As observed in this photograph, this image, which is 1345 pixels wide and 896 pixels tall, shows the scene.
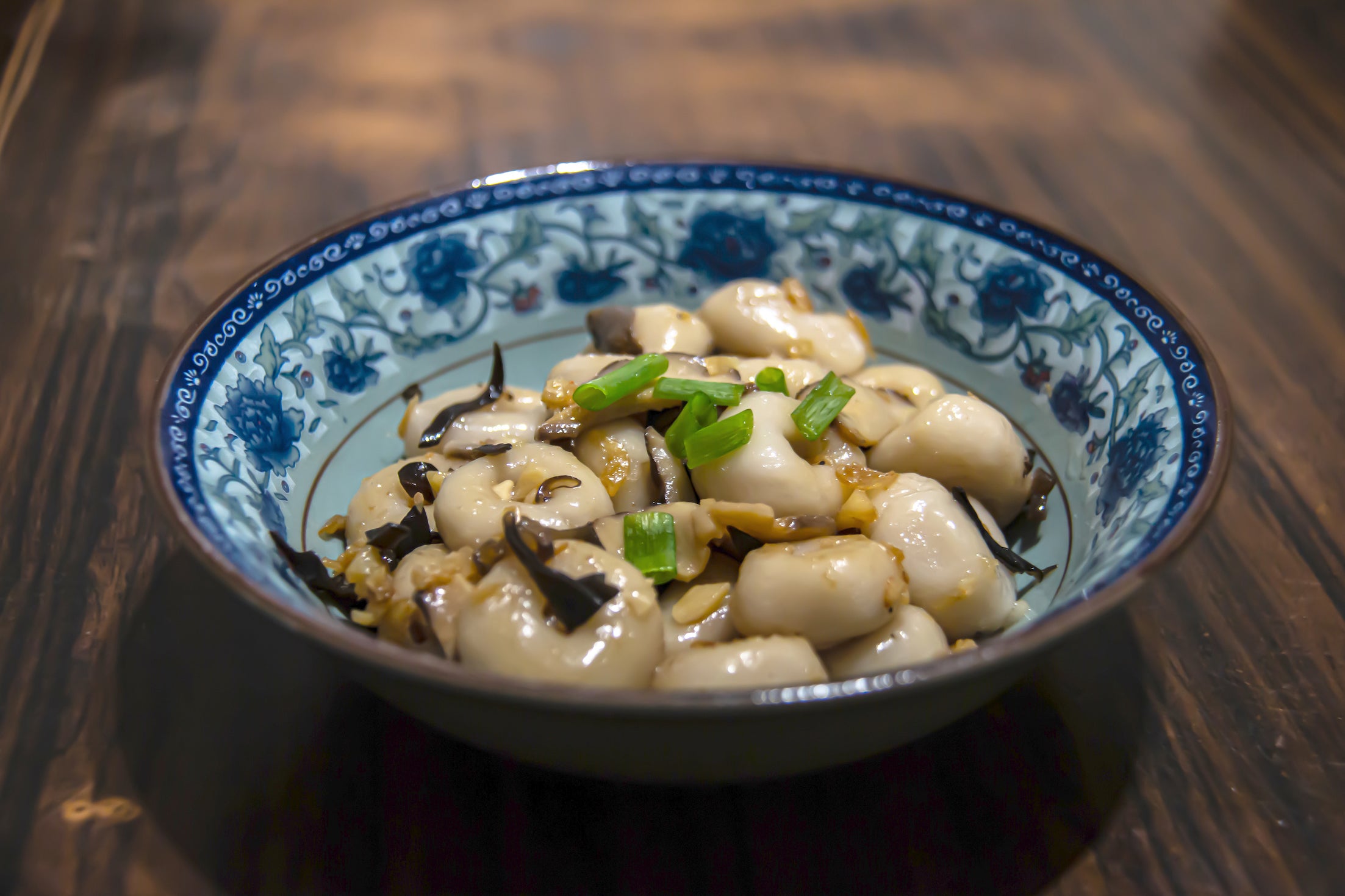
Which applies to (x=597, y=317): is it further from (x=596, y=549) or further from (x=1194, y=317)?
(x=1194, y=317)

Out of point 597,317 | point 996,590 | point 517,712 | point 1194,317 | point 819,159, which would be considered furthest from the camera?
point 819,159

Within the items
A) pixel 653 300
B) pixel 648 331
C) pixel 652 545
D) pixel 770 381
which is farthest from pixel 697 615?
pixel 653 300

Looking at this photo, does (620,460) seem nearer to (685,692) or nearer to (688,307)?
(685,692)

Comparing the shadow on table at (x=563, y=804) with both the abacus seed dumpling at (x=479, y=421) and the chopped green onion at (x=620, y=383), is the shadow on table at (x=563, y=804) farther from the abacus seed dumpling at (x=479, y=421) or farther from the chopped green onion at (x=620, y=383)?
the chopped green onion at (x=620, y=383)

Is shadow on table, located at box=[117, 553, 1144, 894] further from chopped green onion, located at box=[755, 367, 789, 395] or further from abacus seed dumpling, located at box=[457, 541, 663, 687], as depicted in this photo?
chopped green onion, located at box=[755, 367, 789, 395]

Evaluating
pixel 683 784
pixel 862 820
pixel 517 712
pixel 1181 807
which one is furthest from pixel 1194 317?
pixel 517 712

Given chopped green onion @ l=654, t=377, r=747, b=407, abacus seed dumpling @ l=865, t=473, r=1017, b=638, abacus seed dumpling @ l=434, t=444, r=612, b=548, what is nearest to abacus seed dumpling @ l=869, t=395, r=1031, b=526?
abacus seed dumpling @ l=865, t=473, r=1017, b=638
